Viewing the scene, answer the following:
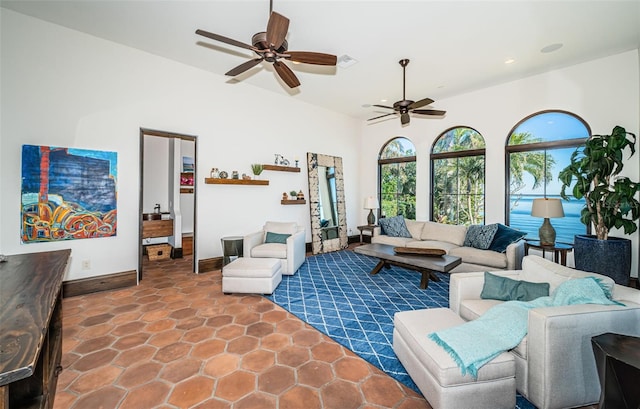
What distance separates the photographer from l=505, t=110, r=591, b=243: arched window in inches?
175

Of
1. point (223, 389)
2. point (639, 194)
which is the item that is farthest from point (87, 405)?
point (639, 194)

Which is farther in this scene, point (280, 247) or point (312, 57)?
point (280, 247)

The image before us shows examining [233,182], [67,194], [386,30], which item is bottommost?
[67,194]

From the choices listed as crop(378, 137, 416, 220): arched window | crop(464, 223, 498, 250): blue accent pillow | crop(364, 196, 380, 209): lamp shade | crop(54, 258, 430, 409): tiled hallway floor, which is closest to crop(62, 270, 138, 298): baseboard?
crop(54, 258, 430, 409): tiled hallway floor

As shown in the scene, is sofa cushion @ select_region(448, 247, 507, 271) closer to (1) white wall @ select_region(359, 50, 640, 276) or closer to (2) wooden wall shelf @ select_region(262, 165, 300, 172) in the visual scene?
(1) white wall @ select_region(359, 50, 640, 276)

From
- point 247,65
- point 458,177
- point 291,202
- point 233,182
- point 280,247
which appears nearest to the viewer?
point 247,65

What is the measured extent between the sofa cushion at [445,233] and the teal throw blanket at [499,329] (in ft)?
9.77

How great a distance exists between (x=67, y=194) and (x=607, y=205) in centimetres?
698

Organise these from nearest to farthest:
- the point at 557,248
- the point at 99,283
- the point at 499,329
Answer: the point at 499,329 → the point at 99,283 → the point at 557,248

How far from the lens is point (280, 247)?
4402 millimetres

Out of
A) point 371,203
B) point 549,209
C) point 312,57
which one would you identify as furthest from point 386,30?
point 371,203

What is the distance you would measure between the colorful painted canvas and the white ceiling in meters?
1.63

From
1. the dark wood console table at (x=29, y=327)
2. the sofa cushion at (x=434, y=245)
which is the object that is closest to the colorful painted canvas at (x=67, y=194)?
the dark wood console table at (x=29, y=327)

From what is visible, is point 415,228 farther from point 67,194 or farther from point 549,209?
point 67,194
